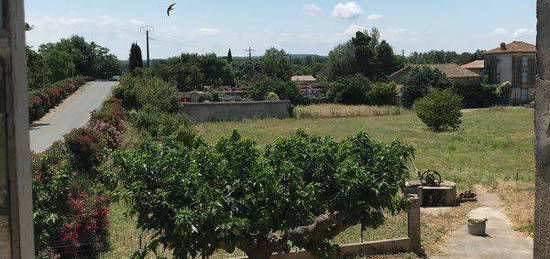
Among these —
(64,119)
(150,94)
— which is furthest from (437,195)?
(64,119)

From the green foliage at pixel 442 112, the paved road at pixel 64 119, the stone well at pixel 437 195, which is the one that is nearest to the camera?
the stone well at pixel 437 195

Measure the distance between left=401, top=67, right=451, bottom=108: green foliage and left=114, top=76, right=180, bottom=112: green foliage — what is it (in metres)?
23.2

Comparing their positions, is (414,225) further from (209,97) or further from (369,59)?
(369,59)

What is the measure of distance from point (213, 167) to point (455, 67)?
63924mm

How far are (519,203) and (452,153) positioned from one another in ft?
32.0

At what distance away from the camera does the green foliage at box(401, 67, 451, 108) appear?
2021 inches

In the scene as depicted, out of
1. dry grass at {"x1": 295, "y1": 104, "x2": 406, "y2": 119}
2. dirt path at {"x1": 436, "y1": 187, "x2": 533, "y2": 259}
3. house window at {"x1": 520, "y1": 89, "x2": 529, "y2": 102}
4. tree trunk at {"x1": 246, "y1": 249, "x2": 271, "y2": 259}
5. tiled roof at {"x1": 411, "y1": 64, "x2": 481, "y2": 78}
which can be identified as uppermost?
tiled roof at {"x1": 411, "y1": 64, "x2": 481, "y2": 78}

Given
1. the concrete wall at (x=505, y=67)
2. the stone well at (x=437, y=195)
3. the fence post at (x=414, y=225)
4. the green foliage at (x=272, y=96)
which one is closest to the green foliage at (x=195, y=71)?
the green foliage at (x=272, y=96)

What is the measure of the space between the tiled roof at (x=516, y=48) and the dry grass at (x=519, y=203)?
51258mm

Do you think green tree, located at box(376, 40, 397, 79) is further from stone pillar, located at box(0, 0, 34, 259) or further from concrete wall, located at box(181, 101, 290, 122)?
stone pillar, located at box(0, 0, 34, 259)

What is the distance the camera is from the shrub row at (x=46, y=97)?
3504 cm

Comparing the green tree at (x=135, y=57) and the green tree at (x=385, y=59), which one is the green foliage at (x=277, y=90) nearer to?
the green tree at (x=135, y=57)

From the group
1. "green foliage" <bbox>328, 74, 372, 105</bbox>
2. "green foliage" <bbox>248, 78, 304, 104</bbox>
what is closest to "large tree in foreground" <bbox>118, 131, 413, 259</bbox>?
"green foliage" <bbox>248, 78, 304, 104</bbox>

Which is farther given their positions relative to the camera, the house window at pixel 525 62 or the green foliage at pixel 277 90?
the house window at pixel 525 62
